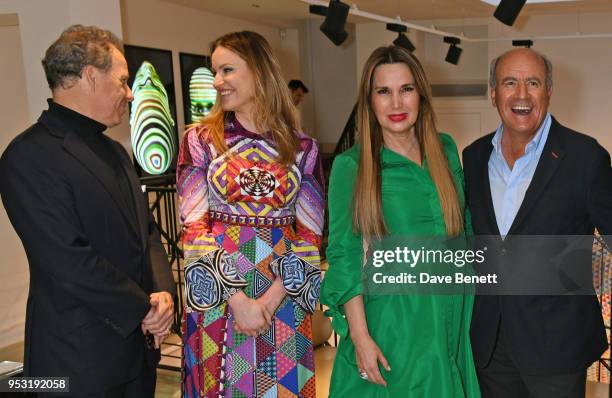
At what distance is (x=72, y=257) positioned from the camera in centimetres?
163

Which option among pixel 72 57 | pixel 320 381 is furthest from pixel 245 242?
pixel 320 381

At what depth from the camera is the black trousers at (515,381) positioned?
1.86m

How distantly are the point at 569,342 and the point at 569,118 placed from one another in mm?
8802

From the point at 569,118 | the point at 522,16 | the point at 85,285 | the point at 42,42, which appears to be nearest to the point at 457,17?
the point at 522,16

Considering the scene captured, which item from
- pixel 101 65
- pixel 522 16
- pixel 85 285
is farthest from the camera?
pixel 522 16

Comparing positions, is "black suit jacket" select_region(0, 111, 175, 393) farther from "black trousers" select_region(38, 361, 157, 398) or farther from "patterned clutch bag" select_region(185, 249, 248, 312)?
"patterned clutch bag" select_region(185, 249, 248, 312)

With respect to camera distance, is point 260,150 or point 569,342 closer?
point 569,342

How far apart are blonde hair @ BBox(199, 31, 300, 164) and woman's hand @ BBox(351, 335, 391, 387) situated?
661mm

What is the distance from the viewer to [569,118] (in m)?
9.73

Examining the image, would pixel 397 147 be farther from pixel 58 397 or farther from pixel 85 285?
pixel 58 397

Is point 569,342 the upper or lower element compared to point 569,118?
lower

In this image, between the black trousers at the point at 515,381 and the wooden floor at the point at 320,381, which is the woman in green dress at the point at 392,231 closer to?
the black trousers at the point at 515,381

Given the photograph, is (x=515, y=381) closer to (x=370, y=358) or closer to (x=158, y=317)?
(x=370, y=358)

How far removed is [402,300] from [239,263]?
0.57 metres
